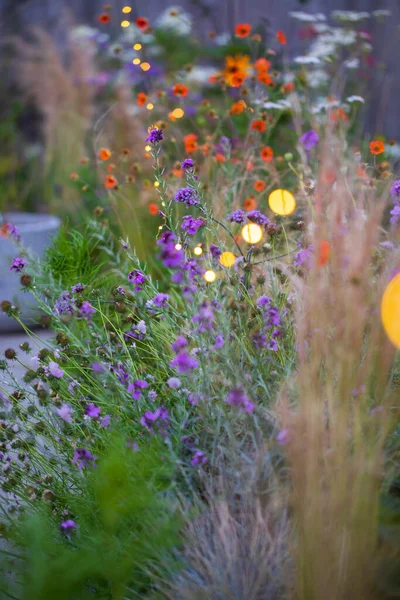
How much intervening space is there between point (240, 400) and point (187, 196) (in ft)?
2.19

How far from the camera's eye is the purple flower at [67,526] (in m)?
1.64

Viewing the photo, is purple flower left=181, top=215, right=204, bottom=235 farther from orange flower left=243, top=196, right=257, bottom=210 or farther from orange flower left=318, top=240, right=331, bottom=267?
orange flower left=243, top=196, right=257, bottom=210

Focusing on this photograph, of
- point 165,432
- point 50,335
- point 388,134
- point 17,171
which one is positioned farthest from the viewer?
point 388,134

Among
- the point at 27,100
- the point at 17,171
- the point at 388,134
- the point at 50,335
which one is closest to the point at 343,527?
the point at 50,335

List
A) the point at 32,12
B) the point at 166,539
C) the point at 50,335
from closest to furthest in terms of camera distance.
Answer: the point at 166,539, the point at 50,335, the point at 32,12

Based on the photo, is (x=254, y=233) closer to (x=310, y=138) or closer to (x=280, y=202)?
(x=280, y=202)

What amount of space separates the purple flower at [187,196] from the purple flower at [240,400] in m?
0.61

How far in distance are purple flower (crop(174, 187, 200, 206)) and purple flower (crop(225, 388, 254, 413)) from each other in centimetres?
61

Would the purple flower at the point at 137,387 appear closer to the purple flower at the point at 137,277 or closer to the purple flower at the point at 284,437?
the purple flower at the point at 137,277

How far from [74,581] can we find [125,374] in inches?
29.0

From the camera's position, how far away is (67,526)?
1.64 metres

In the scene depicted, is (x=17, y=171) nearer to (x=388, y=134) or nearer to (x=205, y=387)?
(x=388, y=134)

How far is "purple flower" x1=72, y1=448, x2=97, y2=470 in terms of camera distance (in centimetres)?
166

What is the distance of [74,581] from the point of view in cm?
133
